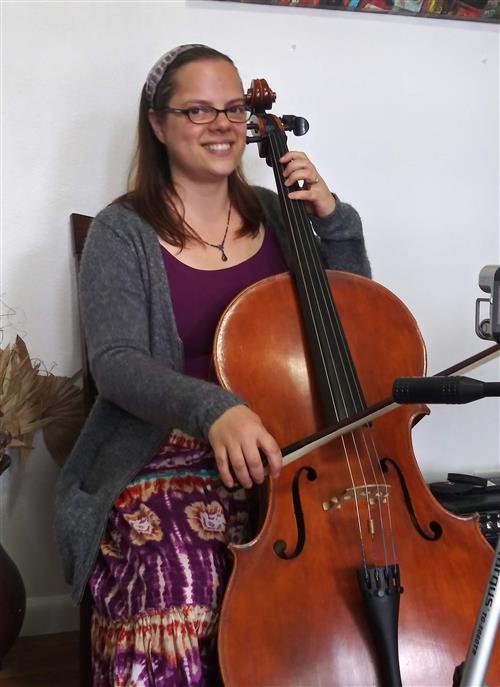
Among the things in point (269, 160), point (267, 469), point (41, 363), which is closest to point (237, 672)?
point (267, 469)

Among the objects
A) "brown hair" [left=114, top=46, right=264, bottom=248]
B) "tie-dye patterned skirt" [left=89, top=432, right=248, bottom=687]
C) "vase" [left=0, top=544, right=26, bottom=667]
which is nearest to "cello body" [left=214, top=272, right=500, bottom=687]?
"tie-dye patterned skirt" [left=89, top=432, right=248, bottom=687]

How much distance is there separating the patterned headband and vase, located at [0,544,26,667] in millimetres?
853

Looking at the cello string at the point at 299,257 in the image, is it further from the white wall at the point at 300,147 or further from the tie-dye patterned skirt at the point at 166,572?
the white wall at the point at 300,147

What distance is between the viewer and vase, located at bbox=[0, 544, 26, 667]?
1.36 metres

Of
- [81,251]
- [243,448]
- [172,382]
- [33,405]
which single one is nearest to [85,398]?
[33,405]

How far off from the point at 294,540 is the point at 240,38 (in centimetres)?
118

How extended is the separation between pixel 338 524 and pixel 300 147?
3.42ft

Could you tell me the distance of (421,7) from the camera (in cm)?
179

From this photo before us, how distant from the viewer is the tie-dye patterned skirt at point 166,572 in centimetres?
99

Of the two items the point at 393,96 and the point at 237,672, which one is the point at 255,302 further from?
the point at 393,96

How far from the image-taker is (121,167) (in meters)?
1.65

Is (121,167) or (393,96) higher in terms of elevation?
(393,96)

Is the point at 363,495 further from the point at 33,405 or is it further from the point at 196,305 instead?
the point at 33,405

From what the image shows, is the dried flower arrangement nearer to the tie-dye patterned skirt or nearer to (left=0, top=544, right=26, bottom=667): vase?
(left=0, top=544, right=26, bottom=667): vase
